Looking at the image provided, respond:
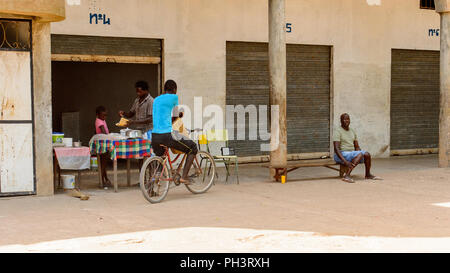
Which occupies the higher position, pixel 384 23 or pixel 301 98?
pixel 384 23

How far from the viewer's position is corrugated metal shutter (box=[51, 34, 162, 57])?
1154cm

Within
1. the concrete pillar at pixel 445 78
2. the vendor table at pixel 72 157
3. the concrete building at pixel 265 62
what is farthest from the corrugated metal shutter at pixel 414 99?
the vendor table at pixel 72 157

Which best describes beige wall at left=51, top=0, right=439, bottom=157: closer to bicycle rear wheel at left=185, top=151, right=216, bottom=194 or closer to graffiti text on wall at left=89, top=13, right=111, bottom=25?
graffiti text on wall at left=89, top=13, right=111, bottom=25

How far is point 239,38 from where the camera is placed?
1331cm

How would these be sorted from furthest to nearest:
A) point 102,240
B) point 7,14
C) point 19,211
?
point 7,14
point 19,211
point 102,240

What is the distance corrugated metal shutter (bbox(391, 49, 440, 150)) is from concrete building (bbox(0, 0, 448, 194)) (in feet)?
0.09

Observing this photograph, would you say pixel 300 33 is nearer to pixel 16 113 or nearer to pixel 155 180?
pixel 155 180

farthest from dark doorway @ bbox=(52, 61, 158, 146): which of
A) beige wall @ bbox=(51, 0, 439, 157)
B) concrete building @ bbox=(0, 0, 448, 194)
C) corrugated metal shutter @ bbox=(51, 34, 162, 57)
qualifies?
corrugated metal shutter @ bbox=(51, 34, 162, 57)

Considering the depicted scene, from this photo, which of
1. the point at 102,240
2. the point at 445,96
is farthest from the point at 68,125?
the point at 102,240

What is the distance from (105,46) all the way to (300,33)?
15.1 ft

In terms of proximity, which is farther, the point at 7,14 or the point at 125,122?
the point at 125,122

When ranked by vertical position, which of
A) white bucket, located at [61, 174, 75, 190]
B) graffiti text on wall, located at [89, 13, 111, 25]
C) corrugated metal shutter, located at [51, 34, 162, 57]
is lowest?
white bucket, located at [61, 174, 75, 190]

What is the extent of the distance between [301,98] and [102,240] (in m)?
8.84

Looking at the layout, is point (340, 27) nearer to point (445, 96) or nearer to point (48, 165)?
point (445, 96)
